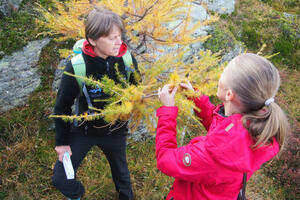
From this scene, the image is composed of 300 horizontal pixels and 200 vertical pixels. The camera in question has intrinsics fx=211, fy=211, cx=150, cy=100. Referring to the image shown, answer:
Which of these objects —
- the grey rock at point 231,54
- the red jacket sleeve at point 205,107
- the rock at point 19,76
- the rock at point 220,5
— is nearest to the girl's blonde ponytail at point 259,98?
the red jacket sleeve at point 205,107

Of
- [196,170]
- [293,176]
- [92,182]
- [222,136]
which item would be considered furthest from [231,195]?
[293,176]

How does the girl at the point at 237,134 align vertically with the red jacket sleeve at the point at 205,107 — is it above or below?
above

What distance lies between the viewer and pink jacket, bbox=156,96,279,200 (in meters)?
1.22

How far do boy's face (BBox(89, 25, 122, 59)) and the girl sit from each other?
0.71 meters

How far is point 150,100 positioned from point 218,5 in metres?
6.51

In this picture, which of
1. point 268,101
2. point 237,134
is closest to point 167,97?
point 237,134

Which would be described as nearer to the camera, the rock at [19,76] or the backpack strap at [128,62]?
the backpack strap at [128,62]

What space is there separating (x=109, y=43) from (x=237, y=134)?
46.7 inches

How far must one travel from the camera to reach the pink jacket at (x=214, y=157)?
1.22 m

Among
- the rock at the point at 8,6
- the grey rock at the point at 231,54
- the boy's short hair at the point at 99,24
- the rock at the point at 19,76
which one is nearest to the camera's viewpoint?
the boy's short hair at the point at 99,24

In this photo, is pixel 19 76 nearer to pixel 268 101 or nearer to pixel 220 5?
pixel 268 101

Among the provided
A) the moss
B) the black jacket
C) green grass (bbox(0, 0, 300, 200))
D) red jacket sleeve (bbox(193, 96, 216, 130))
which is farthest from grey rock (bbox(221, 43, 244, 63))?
the moss

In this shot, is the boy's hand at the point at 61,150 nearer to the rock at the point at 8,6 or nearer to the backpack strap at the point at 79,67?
the backpack strap at the point at 79,67

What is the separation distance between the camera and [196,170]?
1.31 metres
